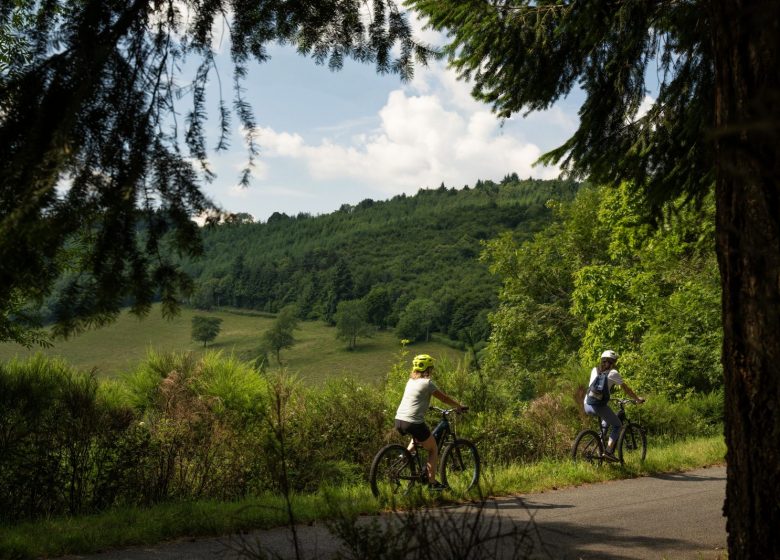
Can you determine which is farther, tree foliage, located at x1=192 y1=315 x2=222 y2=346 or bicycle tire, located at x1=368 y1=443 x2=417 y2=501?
tree foliage, located at x1=192 y1=315 x2=222 y2=346

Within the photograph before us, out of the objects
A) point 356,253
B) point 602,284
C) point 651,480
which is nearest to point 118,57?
point 651,480

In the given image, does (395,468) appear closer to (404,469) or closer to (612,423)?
(404,469)

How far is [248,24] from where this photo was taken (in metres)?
5.68

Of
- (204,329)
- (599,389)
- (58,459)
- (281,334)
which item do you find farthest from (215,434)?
(204,329)

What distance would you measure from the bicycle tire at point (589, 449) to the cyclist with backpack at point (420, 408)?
333cm

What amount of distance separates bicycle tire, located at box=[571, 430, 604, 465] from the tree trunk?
8.12 meters

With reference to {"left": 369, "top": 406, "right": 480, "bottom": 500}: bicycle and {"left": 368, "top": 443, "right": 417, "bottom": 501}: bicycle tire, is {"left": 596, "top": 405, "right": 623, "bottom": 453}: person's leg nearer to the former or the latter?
{"left": 369, "top": 406, "right": 480, "bottom": 500}: bicycle

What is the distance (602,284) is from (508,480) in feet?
79.4

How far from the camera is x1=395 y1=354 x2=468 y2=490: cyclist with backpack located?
348 inches

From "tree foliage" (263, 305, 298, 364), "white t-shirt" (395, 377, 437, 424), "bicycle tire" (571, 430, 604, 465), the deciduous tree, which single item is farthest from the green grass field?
the deciduous tree

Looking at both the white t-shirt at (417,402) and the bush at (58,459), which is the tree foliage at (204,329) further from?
the white t-shirt at (417,402)

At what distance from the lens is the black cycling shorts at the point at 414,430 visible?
8.85m

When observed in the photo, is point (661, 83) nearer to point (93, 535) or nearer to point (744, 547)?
point (744, 547)

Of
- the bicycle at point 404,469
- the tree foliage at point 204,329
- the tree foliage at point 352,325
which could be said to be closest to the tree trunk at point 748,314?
the bicycle at point 404,469
